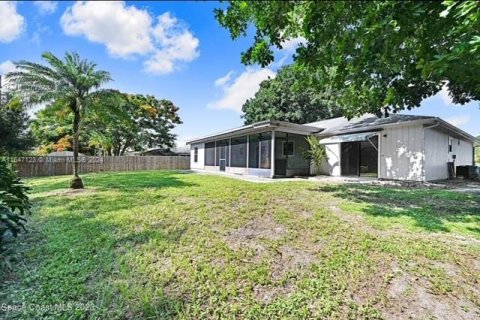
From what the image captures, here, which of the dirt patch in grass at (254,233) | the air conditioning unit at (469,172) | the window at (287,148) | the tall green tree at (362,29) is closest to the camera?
the tall green tree at (362,29)

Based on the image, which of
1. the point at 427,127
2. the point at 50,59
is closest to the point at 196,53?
the point at 50,59

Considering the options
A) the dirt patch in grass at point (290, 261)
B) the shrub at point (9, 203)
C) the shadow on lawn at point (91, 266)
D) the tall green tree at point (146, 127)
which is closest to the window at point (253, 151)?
the shadow on lawn at point (91, 266)

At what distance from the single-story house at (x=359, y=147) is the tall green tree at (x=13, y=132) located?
1446cm

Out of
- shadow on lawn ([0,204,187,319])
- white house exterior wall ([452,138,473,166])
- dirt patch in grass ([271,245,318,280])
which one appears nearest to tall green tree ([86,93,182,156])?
shadow on lawn ([0,204,187,319])

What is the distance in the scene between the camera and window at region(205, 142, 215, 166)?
2172 centimetres

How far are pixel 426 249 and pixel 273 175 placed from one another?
383 inches

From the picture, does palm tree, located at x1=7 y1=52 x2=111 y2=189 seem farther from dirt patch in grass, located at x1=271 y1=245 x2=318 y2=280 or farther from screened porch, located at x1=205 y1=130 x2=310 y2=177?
dirt patch in grass, located at x1=271 y1=245 x2=318 y2=280

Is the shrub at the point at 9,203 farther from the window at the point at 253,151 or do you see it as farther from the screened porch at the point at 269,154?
the window at the point at 253,151

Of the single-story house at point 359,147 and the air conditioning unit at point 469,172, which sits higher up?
the single-story house at point 359,147

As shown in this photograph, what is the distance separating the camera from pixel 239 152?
17.4 m

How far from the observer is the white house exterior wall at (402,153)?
40.0 feet

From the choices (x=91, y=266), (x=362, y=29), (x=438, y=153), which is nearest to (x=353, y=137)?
(x=438, y=153)

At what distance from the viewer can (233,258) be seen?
4.18m

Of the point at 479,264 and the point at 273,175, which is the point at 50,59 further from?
the point at 479,264
